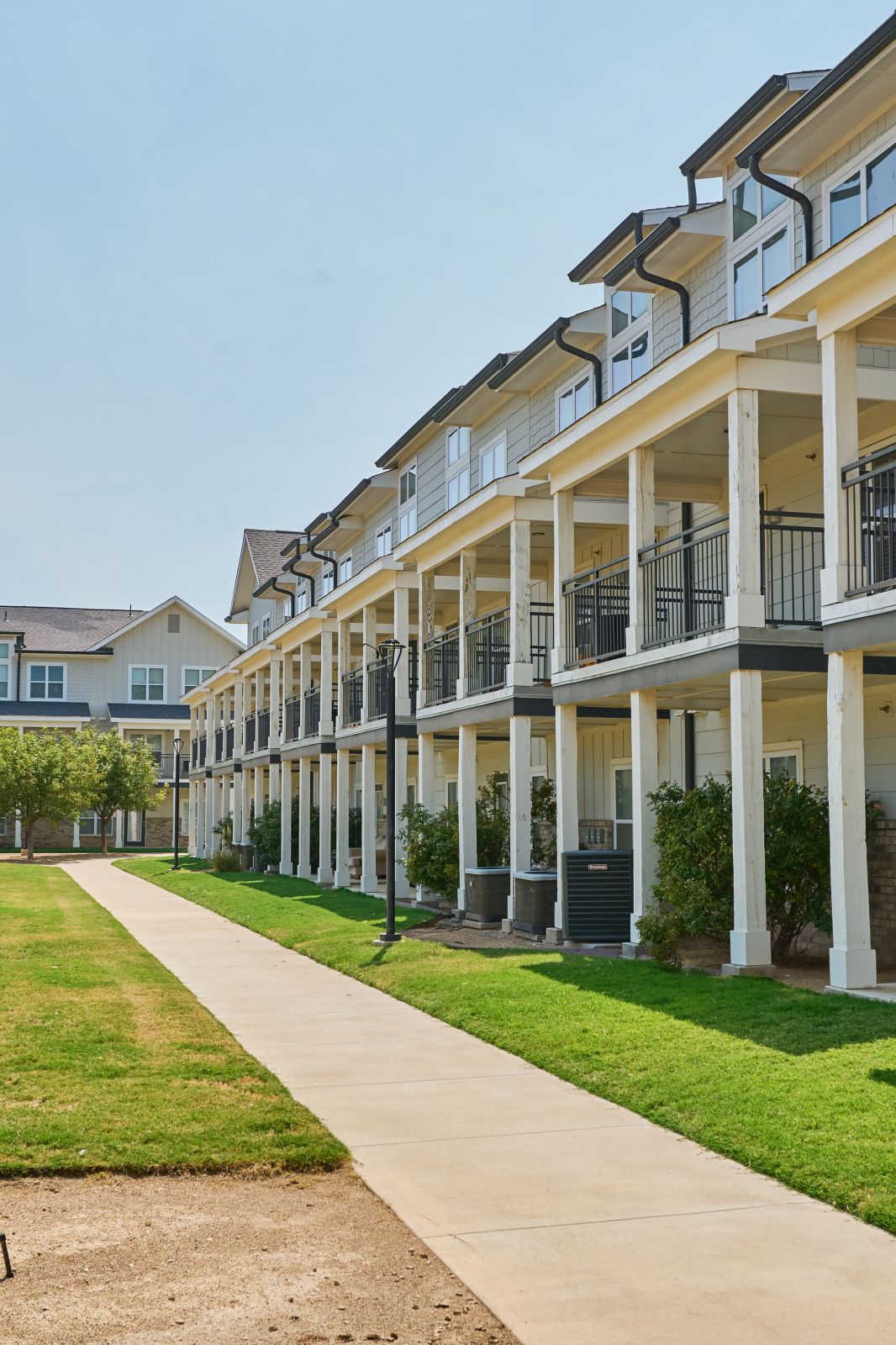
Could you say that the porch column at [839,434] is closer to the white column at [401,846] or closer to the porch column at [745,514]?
the porch column at [745,514]

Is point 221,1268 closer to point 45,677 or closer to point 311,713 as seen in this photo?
point 311,713

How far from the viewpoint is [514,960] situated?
15.3 m

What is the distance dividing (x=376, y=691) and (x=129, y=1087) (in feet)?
62.2

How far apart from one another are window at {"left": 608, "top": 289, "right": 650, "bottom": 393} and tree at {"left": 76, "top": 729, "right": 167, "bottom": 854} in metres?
34.6

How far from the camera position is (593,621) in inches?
674

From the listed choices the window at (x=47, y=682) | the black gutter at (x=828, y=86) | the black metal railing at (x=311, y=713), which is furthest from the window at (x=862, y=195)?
the window at (x=47, y=682)

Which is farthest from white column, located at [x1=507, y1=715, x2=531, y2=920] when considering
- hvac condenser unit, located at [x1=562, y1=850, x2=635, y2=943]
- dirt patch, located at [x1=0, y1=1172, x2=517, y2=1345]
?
dirt patch, located at [x1=0, y1=1172, x2=517, y2=1345]

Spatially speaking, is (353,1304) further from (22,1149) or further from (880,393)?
(880,393)

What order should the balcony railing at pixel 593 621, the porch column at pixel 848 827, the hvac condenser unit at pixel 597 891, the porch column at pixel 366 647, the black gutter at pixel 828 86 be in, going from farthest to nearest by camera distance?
the porch column at pixel 366 647 → the balcony railing at pixel 593 621 → the hvac condenser unit at pixel 597 891 → the black gutter at pixel 828 86 → the porch column at pixel 848 827

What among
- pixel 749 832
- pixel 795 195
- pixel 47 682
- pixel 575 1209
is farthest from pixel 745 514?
pixel 47 682

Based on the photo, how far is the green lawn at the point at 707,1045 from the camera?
7246 millimetres

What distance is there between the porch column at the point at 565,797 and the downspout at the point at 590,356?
5.29 metres

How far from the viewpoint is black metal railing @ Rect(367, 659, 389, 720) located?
1067 inches

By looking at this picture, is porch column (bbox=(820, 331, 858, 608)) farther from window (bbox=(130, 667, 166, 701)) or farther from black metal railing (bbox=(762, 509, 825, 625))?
window (bbox=(130, 667, 166, 701))
